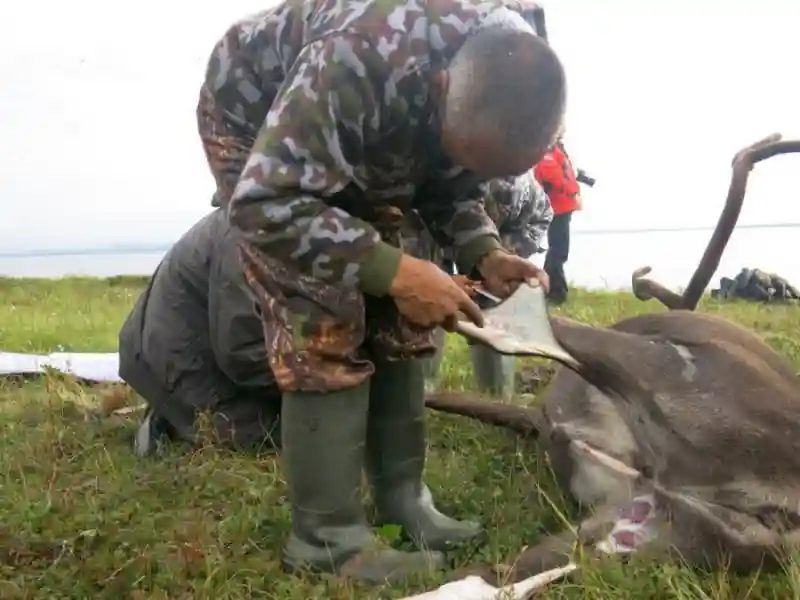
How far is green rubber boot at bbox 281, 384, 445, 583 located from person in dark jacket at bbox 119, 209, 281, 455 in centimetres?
94

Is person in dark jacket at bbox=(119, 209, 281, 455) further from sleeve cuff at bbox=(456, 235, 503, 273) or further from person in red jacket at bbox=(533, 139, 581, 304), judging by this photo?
person in red jacket at bbox=(533, 139, 581, 304)

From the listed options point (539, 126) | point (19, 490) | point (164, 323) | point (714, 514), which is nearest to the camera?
point (539, 126)

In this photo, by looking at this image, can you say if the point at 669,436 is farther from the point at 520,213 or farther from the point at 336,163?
the point at 520,213

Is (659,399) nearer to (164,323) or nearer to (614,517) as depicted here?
(614,517)

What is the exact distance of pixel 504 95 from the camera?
1.74 meters

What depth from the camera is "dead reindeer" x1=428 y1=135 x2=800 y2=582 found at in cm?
190

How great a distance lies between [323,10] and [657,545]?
1198mm

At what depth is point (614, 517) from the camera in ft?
6.84

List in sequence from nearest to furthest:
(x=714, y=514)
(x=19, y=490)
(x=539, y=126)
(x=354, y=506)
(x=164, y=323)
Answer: (x=539, y=126) → (x=714, y=514) → (x=354, y=506) → (x=19, y=490) → (x=164, y=323)

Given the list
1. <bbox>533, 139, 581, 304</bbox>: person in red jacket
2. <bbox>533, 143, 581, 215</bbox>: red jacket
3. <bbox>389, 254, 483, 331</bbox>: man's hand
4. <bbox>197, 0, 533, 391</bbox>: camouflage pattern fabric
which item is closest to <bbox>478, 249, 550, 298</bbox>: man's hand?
<bbox>197, 0, 533, 391</bbox>: camouflage pattern fabric

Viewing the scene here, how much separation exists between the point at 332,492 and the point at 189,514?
0.51m

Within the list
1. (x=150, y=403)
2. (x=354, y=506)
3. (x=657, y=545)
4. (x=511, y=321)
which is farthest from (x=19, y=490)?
(x=657, y=545)

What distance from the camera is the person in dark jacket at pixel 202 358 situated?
2.96 m

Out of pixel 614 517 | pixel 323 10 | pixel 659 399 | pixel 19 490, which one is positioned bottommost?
pixel 19 490
